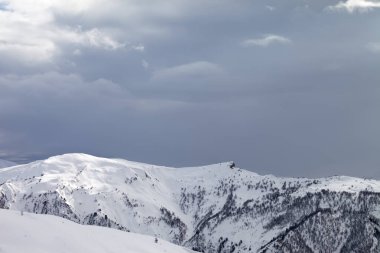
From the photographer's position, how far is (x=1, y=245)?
211 ft

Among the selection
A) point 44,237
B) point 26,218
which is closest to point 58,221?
point 26,218

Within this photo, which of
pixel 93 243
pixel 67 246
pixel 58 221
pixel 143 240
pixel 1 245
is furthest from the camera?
pixel 143 240

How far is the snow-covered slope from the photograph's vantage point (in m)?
67.0

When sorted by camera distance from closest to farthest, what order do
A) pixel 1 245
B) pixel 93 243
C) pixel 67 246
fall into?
1. pixel 1 245
2. pixel 67 246
3. pixel 93 243

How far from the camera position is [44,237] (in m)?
71.3

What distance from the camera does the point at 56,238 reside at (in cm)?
7238

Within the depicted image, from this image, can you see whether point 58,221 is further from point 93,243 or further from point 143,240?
point 143,240

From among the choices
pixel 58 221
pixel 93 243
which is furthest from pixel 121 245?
pixel 58 221

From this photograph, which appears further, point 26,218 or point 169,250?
point 169,250

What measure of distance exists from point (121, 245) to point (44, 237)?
13255 mm

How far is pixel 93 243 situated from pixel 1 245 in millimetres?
14967

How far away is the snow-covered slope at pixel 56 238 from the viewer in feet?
220

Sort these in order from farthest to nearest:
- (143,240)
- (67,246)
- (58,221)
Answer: (143,240) < (58,221) < (67,246)

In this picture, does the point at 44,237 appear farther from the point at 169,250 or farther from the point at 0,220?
the point at 169,250
